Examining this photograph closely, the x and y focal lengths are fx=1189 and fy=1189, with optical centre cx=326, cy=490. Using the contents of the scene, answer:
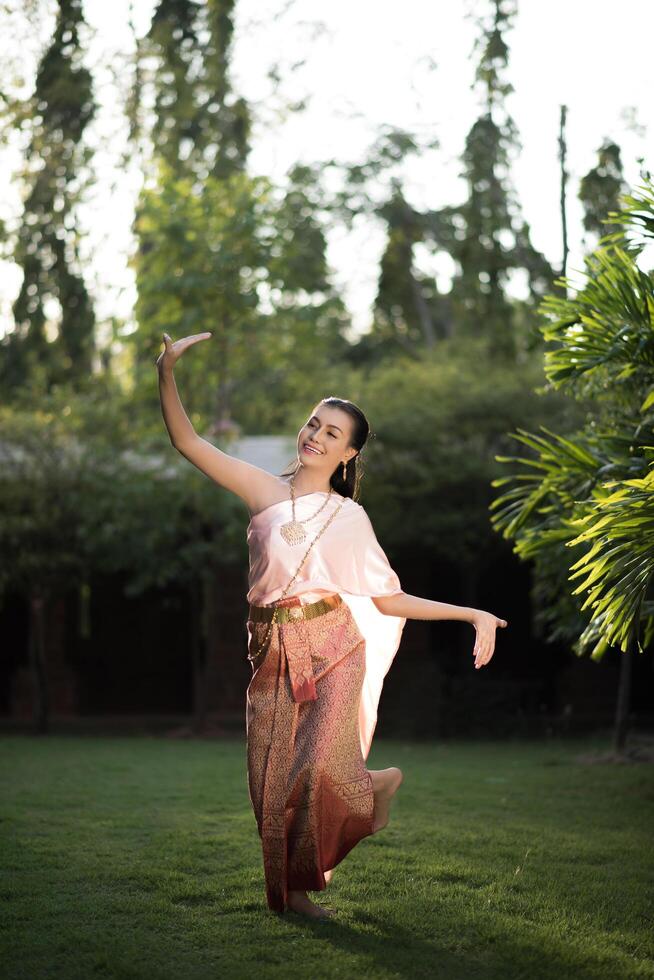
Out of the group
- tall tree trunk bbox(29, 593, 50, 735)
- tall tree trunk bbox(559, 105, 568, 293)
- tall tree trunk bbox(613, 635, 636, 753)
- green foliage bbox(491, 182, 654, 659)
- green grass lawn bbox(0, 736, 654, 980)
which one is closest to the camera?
green grass lawn bbox(0, 736, 654, 980)

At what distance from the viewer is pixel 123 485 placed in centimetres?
1295

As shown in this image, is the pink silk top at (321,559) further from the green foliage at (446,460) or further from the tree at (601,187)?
the tree at (601,187)

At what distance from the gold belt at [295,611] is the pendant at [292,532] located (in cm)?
24

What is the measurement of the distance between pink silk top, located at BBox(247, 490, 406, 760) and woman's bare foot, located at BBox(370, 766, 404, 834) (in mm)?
109

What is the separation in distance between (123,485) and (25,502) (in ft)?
3.66

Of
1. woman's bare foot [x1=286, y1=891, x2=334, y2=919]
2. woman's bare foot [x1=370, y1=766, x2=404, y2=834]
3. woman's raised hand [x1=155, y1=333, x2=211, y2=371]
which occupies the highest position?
woman's raised hand [x1=155, y1=333, x2=211, y2=371]

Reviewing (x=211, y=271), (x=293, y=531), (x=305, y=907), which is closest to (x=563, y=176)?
(x=211, y=271)

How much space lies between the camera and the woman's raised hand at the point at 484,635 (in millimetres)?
4223

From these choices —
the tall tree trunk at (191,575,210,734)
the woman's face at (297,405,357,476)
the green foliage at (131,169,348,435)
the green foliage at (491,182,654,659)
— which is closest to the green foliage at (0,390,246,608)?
the tall tree trunk at (191,575,210,734)

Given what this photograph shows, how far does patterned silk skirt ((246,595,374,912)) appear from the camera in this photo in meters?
4.21

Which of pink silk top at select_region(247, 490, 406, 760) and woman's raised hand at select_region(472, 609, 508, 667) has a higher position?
pink silk top at select_region(247, 490, 406, 760)

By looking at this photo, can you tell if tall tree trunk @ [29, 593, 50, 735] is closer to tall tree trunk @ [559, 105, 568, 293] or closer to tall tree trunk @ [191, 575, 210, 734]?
tall tree trunk @ [191, 575, 210, 734]

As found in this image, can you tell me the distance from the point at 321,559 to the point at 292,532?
0.15 metres

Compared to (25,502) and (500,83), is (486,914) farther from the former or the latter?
(500,83)
